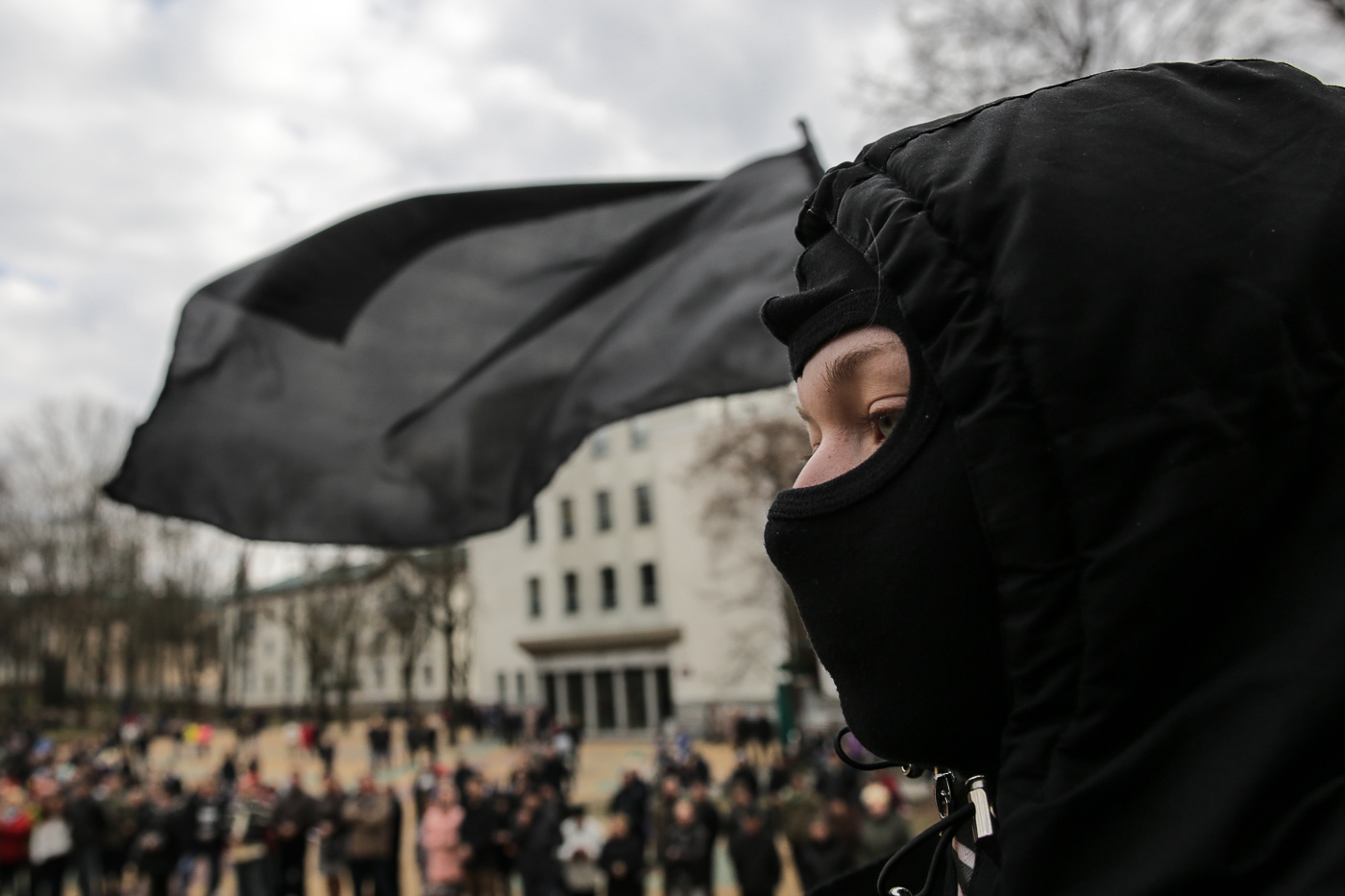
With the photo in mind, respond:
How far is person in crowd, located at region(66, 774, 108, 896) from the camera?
13.0 metres

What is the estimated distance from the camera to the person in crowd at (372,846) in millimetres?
11914

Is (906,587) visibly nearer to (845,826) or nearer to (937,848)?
(937,848)

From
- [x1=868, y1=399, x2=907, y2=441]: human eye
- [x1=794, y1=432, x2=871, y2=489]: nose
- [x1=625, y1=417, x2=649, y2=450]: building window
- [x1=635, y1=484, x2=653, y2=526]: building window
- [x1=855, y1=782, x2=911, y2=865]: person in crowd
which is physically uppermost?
[x1=625, y1=417, x2=649, y2=450]: building window

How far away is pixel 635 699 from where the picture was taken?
40531 mm

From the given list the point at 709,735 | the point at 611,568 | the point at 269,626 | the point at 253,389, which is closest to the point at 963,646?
the point at 253,389

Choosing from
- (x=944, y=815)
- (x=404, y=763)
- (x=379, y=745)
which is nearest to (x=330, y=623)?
(x=404, y=763)

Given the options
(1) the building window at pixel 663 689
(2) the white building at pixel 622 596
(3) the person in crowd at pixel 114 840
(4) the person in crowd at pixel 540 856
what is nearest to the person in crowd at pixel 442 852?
(4) the person in crowd at pixel 540 856

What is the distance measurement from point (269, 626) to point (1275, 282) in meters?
86.5

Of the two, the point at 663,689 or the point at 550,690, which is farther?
the point at 550,690

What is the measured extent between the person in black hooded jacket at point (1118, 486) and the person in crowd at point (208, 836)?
1433 cm

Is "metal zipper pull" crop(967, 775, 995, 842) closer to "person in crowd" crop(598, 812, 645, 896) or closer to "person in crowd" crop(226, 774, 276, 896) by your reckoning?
"person in crowd" crop(598, 812, 645, 896)

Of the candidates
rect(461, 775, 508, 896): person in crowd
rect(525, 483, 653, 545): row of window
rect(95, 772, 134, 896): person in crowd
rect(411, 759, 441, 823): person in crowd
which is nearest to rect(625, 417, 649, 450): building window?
rect(525, 483, 653, 545): row of window

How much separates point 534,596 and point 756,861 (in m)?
36.0

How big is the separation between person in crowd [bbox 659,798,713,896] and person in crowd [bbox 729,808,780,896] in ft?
2.05
